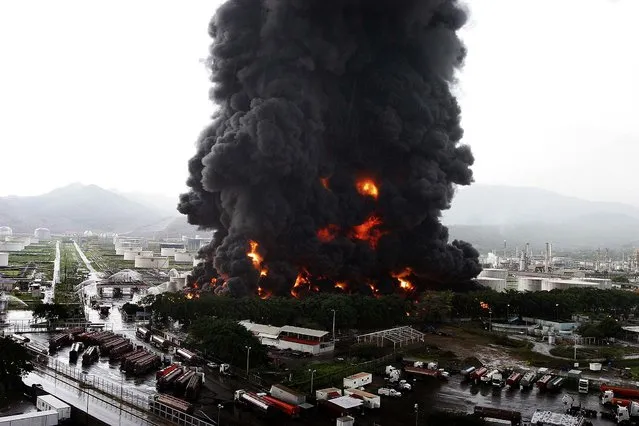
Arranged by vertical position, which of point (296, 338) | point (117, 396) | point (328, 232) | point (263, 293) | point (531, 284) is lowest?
point (117, 396)

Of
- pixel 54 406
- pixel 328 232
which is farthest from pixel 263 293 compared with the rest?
pixel 54 406

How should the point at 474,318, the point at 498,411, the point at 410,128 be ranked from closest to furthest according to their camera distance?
the point at 498,411 → the point at 474,318 → the point at 410,128

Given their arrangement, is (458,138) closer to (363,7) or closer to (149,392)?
(363,7)

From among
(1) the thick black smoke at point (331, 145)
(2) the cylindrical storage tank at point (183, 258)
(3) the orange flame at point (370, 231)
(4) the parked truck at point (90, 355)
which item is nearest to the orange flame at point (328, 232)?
(1) the thick black smoke at point (331, 145)

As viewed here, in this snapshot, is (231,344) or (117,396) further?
(231,344)

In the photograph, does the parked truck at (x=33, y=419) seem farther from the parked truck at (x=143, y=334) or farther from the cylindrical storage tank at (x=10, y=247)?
the cylindrical storage tank at (x=10, y=247)

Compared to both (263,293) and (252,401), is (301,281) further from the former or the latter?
(252,401)

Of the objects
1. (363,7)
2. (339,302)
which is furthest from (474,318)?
(363,7)

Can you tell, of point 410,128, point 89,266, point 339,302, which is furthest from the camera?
point 89,266
